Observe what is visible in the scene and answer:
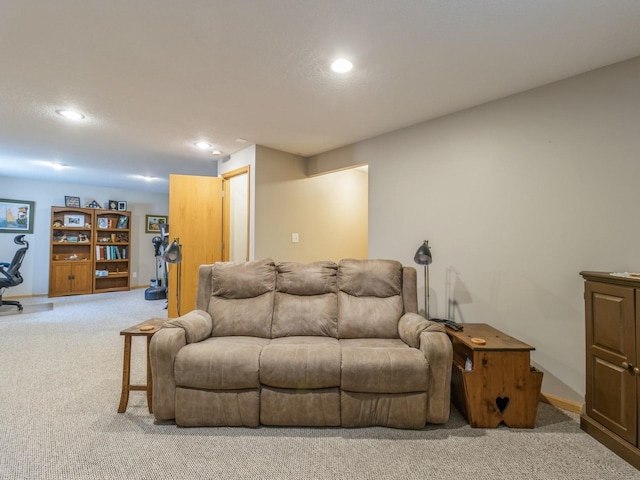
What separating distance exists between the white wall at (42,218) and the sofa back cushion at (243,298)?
19.0 ft

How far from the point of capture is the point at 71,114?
2.86 meters

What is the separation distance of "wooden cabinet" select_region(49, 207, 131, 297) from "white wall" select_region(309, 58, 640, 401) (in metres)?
6.63

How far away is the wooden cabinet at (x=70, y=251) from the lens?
6.09 metres

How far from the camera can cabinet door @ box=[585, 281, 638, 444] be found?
1601mm

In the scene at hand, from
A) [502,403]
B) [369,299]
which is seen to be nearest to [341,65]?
[369,299]

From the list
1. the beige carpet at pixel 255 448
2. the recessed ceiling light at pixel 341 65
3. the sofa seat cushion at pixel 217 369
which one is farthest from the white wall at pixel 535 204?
the sofa seat cushion at pixel 217 369

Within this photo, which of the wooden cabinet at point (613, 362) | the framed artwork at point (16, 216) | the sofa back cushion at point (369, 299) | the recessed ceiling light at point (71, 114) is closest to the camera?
the wooden cabinet at point (613, 362)

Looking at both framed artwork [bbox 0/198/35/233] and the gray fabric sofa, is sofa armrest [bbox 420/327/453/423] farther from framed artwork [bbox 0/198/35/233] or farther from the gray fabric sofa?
framed artwork [bbox 0/198/35/233]

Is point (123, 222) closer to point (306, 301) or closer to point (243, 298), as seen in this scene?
point (243, 298)

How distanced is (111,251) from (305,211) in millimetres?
5130

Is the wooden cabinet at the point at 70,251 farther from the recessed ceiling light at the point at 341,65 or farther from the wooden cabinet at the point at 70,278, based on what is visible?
the recessed ceiling light at the point at 341,65

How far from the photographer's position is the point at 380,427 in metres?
1.84

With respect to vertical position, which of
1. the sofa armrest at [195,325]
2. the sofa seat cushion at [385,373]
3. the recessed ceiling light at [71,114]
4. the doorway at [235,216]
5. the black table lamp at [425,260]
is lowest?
the sofa seat cushion at [385,373]

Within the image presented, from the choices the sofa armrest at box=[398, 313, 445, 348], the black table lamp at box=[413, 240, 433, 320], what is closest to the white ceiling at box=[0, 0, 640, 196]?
the black table lamp at box=[413, 240, 433, 320]
